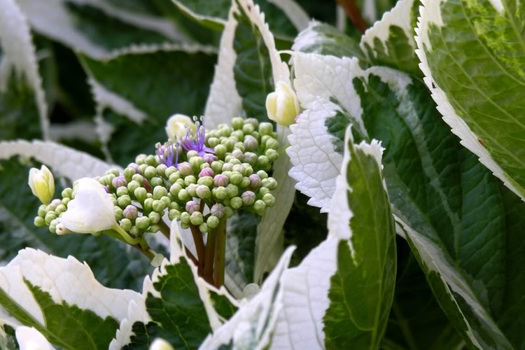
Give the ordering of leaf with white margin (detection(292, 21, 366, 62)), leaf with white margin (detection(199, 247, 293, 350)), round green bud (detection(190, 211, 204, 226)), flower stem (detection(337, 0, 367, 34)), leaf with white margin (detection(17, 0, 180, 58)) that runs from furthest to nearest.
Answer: leaf with white margin (detection(17, 0, 180, 58))
flower stem (detection(337, 0, 367, 34))
leaf with white margin (detection(292, 21, 366, 62))
round green bud (detection(190, 211, 204, 226))
leaf with white margin (detection(199, 247, 293, 350))

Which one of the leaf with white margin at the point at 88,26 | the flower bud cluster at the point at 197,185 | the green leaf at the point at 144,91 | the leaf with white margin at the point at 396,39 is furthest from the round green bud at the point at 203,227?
the leaf with white margin at the point at 88,26

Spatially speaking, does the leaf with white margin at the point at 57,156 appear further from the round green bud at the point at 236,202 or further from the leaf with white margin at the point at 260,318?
the leaf with white margin at the point at 260,318

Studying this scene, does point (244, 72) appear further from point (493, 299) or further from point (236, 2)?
point (493, 299)

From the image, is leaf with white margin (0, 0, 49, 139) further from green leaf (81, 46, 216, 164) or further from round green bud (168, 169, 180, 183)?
round green bud (168, 169, 180, 183)

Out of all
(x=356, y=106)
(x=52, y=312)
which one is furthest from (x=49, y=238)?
(x=356, y=106)

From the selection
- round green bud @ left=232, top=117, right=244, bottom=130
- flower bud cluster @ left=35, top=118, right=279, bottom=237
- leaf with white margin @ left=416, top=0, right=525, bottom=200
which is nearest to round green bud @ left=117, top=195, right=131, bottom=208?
flower bud cluster @ left=35, top=118, right=279, bottom=237

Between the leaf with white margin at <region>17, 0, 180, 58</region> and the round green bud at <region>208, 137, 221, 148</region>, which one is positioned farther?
the leaf with white margin at <region>17, 0, 180, 58</region>

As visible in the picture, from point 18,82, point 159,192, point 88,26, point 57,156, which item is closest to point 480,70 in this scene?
point 159,192
